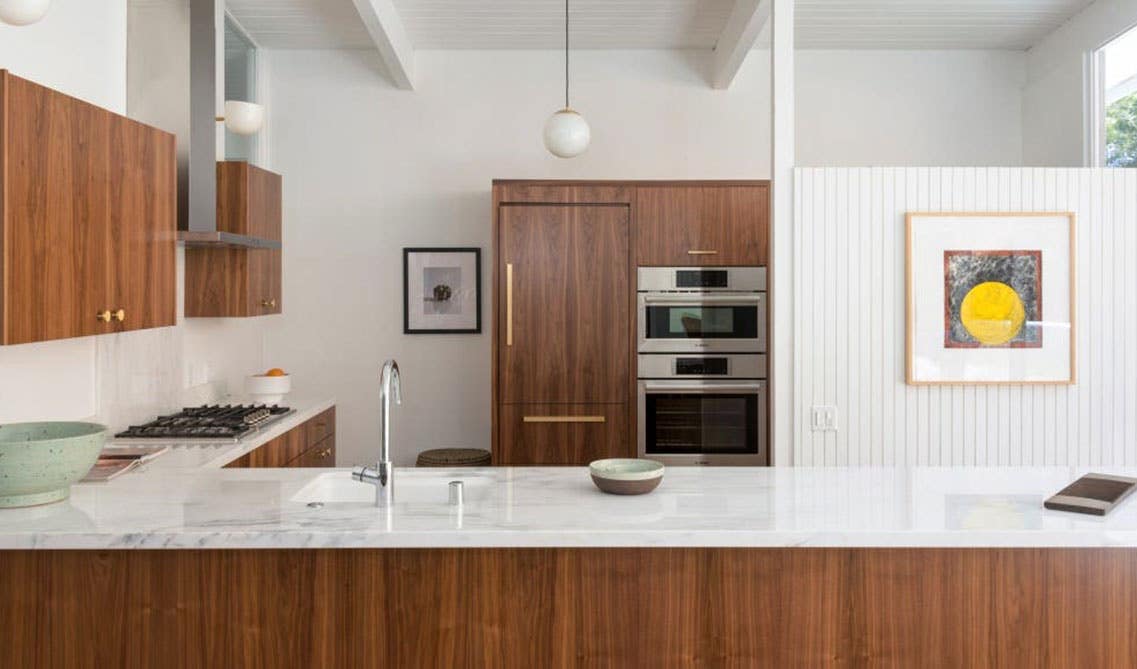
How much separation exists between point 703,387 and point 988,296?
1564 millimetres

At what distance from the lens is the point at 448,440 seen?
5617 millimetres

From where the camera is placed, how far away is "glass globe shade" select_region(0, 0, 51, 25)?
6.59 feet

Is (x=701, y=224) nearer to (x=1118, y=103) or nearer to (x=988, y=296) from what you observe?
(x=988, y=296)

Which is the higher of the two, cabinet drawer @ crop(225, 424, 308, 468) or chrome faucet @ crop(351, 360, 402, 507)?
chrome faucet @ crop(351, 360, 402, 507)

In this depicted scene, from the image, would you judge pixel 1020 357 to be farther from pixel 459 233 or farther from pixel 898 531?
pixel 459 233

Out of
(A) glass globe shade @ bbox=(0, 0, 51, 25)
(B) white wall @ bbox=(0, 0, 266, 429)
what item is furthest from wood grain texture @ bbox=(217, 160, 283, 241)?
(A) glass globe shade @ bbox=(0, 0, 51, 25)

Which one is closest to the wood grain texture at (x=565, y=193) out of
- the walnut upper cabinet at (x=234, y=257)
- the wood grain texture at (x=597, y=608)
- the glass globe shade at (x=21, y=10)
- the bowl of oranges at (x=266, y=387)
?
the walnut upper cabinet at (x=234, y=257)

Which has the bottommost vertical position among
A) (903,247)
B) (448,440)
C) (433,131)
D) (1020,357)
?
(448,440)

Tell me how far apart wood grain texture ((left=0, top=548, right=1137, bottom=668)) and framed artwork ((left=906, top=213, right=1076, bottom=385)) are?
1863mm

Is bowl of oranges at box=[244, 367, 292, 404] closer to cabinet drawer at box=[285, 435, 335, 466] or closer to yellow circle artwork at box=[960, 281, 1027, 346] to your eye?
cabinet drawer at box=[285, 435, 335, 466]

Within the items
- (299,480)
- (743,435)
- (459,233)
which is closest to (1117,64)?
(743,435)

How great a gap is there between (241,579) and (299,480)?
0.51 m

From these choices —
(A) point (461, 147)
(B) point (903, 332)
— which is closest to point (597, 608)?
(B) point (903, 332)

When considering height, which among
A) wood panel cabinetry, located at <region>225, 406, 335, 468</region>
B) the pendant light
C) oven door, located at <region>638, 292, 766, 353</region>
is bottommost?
wood panel cabinetry, located at <region>225, 406, 335, 468</region>
